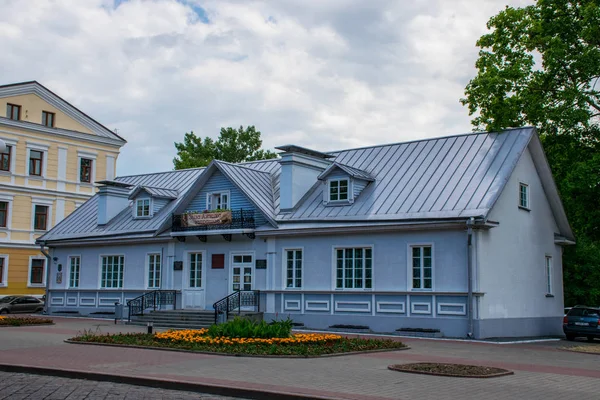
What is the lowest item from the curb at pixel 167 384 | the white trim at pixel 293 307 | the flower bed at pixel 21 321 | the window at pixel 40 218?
the curb at pixel 167 384

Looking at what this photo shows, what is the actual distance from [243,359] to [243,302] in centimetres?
1162

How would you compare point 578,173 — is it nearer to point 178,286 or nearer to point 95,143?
point 178,286

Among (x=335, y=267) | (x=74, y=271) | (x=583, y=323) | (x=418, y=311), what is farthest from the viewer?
(x=74, y=271)

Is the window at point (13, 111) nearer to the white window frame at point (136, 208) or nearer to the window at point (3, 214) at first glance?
the window at point (3, 214)

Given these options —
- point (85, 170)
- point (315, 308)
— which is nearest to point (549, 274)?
point (315, 308)

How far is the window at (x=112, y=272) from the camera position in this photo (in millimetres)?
31516

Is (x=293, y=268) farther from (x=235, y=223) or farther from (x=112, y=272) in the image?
(x=112, y=272)

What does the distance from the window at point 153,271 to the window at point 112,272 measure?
176 cm

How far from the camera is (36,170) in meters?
44.4

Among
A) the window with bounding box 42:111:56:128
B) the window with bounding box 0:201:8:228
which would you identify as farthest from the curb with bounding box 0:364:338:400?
the window with bounding box 42:111:56:128

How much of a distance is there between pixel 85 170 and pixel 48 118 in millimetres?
4227

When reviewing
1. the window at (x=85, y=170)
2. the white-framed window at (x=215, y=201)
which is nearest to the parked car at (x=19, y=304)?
the window at (x=85, y=170)

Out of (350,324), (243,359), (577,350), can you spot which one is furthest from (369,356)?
(350,324)

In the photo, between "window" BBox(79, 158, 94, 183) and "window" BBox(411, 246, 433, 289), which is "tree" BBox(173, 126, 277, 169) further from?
"window" BBox(411, 246, 433, 289)
